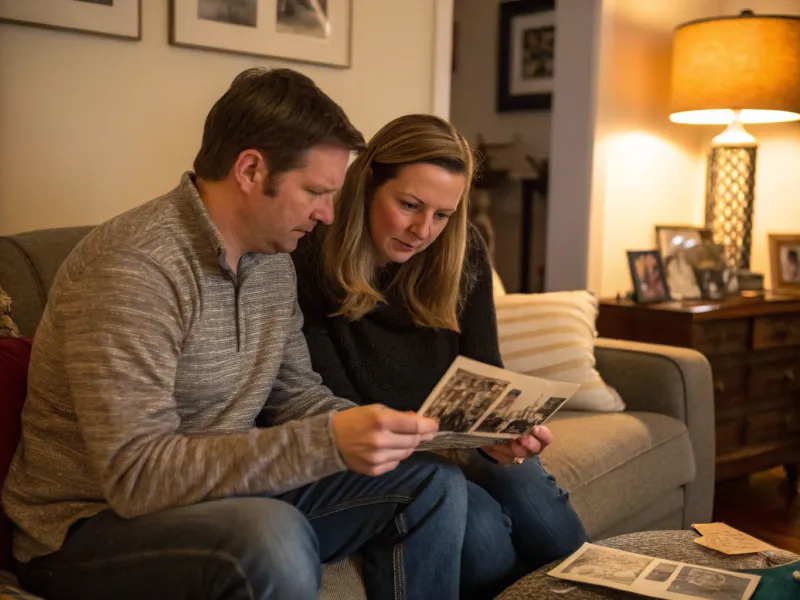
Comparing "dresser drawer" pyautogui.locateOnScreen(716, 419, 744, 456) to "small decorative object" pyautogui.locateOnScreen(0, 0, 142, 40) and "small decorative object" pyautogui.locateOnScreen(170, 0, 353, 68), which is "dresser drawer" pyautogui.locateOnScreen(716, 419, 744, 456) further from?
"small decorative object" pyautogui.locateOnScreen(0, 0, 142, 40)

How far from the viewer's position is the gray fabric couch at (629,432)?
1540 mm

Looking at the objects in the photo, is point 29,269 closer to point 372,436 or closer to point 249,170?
point 249,170

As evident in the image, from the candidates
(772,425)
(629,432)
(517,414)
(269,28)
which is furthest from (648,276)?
(517,414)

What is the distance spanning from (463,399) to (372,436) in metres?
0.20

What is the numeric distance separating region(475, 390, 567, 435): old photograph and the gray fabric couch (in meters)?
0.51

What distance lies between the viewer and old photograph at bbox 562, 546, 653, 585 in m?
1.27

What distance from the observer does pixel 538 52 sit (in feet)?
12.9

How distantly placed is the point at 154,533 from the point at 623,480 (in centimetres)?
127

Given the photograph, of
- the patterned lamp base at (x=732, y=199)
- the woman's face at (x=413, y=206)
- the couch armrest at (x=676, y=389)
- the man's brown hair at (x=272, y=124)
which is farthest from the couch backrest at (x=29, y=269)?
the patterned lamp base at (x=732, y=199)

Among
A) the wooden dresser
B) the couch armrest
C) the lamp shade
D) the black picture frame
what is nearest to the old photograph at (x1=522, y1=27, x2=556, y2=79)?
the lamp shade

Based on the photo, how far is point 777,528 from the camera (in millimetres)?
2646

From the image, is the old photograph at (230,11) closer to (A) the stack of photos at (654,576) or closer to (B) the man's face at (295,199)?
(B) the man's face at (295,199)

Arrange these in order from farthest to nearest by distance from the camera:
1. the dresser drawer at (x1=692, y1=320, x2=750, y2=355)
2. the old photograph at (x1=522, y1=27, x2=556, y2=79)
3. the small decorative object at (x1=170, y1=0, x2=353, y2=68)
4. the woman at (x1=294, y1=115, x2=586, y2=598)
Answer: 1. the old photograph at (x1=522, y1=27, x2=556, y2=79)
2. the dresser drawer at (x1=692, y1=320, x2=750, y2=355)
3. the small decorative object at (x1=170, y1=0, x2=353, y2=68)
4. the woman at (x1=294, y1=115, x2=586, y2=598)

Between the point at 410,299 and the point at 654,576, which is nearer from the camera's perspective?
the point at 654,576
